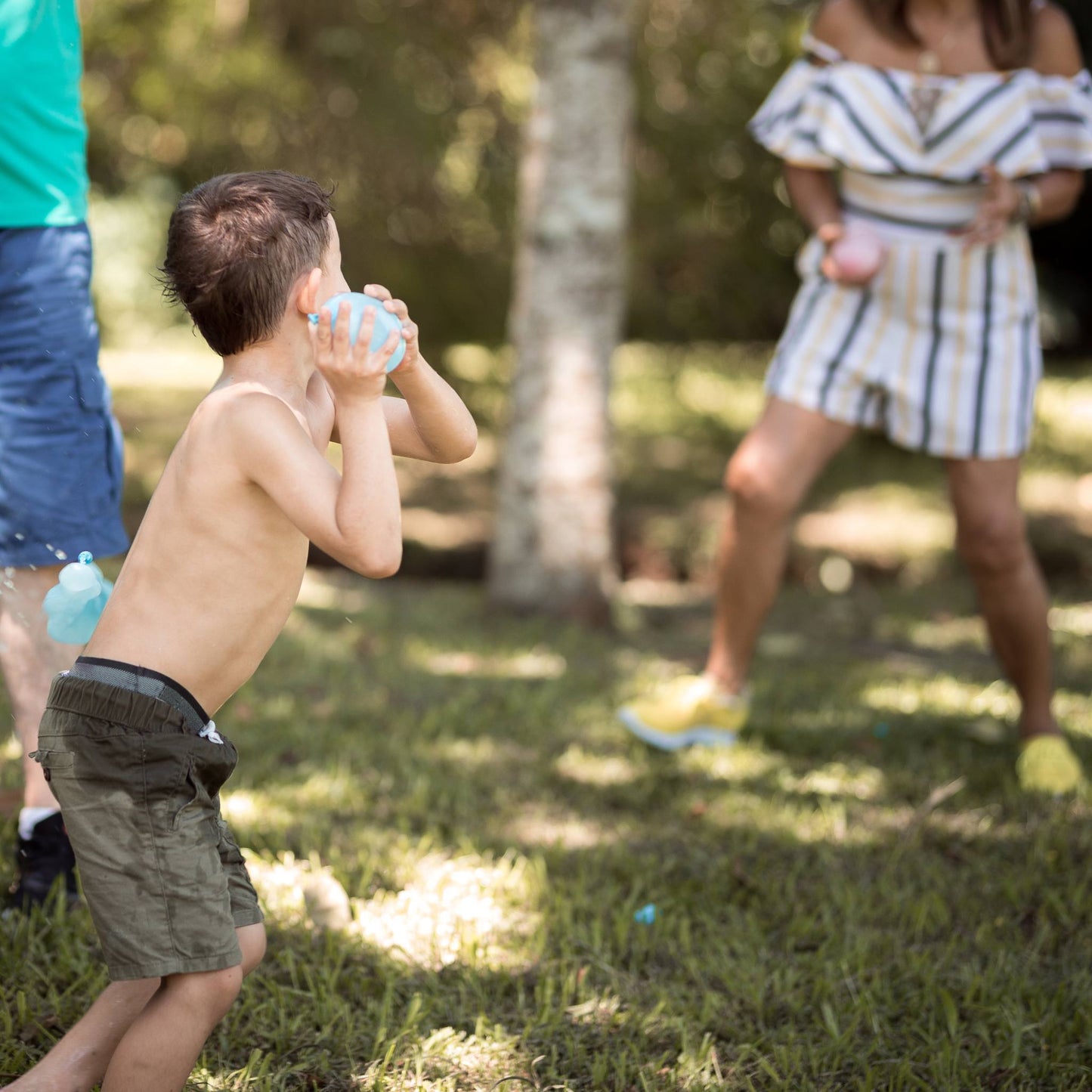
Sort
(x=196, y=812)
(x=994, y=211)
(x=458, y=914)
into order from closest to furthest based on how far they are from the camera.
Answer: (x=196, y=812), (x=458, y=914), (x=994, y=211)

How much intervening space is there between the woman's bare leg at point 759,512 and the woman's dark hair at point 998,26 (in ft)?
3.13

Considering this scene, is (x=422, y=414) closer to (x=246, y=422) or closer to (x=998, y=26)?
(x=246, y=422)

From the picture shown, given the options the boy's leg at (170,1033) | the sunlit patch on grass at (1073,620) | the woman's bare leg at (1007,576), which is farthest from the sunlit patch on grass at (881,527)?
the boy's leg at (170,1033)

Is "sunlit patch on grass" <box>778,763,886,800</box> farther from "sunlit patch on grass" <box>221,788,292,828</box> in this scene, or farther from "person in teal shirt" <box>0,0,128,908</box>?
"person in teal shirt" <box>0,0,128,908</box>

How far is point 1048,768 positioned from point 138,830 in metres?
2.26

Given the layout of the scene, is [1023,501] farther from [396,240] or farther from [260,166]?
[260,166]

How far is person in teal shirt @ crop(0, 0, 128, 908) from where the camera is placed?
7.31 feet

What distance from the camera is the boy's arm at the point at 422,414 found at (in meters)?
1.81

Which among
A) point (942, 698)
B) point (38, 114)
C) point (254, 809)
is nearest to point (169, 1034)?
point (254, 809)

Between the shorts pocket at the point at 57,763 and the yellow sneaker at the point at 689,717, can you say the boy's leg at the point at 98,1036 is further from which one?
the yellow sneaker at the point at 689,717

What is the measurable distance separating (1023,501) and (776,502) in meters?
4.75

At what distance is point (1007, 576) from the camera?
325 cm

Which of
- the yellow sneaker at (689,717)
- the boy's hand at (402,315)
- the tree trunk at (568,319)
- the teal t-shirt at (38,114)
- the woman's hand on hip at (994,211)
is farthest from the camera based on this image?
the tree trunk at (568,319)

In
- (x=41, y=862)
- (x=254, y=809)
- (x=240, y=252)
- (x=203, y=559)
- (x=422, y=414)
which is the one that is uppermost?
(x=240, y=252)
